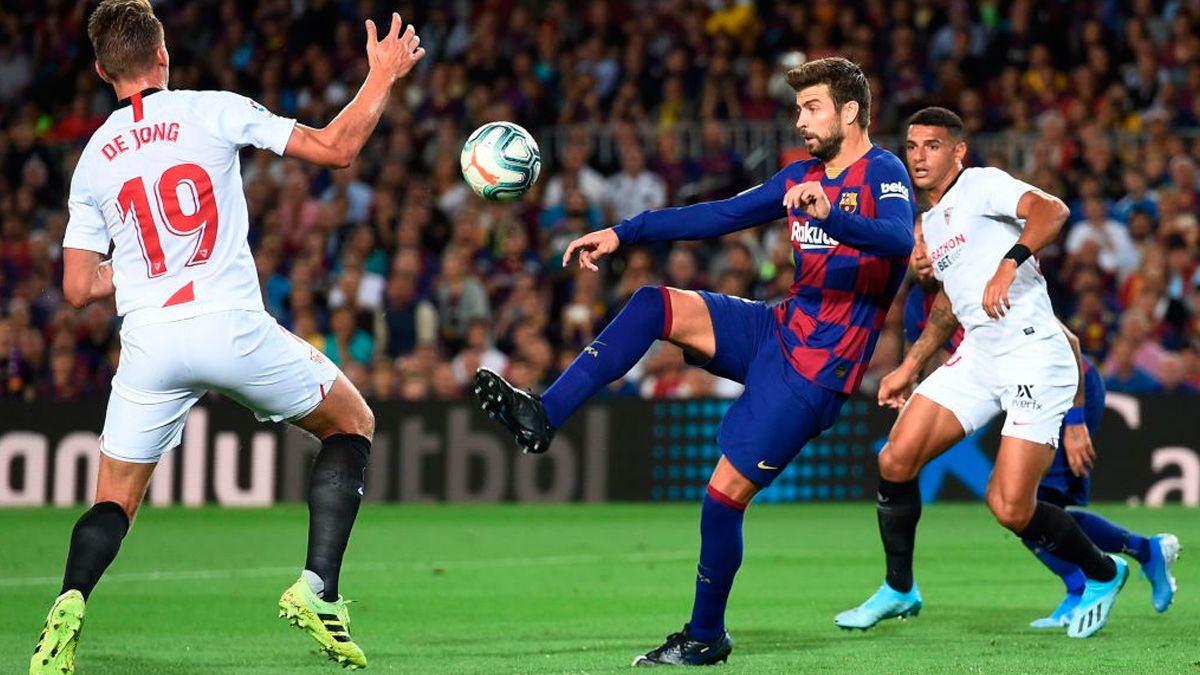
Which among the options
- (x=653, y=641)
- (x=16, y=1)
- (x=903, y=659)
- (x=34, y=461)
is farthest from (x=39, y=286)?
(x=903, y=659)

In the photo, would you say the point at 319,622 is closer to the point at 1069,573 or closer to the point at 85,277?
the point at 85,277

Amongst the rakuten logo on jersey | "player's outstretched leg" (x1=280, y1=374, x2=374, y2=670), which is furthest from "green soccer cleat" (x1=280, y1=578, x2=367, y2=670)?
the rakuten logo on jersey

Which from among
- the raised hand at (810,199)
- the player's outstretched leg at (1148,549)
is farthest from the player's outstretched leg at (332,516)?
the player's outstretched leg at (1148,549)

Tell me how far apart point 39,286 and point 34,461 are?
2.48 m

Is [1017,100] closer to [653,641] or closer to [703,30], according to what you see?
[703,30]

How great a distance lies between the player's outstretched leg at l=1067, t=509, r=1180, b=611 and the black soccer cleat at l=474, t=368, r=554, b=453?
3.21 meters

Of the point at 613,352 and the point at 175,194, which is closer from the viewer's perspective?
the point at 175,194

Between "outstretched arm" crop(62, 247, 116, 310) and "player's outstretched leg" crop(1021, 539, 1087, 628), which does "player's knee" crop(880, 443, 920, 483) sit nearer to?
"player's outstretched leg" crop(1021, 539, 1087, 628)

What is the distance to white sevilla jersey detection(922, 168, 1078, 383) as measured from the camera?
8211 mm

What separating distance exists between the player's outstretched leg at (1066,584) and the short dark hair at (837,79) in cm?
229

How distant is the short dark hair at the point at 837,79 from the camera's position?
721 centimetres

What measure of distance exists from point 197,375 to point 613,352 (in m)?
1.64

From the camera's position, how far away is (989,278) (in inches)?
322

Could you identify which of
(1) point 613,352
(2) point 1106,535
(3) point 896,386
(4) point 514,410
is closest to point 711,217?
(1) point 613,352
